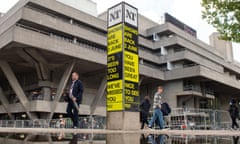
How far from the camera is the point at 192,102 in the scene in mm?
42562

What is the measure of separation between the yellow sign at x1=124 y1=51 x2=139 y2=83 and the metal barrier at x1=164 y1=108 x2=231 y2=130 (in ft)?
22.5

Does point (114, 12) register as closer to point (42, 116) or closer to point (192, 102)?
point (42, 116)

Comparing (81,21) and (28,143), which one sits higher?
(81,21)

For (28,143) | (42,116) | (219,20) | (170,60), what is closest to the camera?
(28,143)

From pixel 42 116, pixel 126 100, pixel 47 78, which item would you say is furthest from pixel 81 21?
pixel 126 100

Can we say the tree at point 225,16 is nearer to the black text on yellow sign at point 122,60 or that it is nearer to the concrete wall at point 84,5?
the black text on yellow sign at point 122,60

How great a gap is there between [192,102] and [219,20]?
2961 cm

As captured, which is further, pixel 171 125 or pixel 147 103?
pixel 171 125

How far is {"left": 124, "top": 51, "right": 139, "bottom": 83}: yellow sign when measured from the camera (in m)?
8.62

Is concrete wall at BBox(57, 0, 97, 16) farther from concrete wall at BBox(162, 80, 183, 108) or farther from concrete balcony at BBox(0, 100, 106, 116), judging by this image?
concrete wall at BBox(162, 80, 183, 108)

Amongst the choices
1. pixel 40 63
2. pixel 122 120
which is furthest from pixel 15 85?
pixel 122 120

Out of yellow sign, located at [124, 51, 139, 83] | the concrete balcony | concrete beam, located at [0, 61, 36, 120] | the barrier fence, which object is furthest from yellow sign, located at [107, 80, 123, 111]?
concrete beam, located at [0, 61, 36, 120]

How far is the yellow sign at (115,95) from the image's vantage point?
8.36 meters

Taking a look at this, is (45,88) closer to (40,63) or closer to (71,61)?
(40,63)
